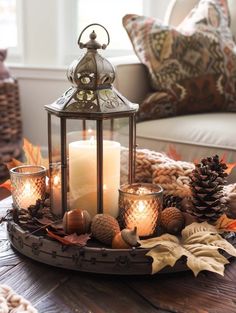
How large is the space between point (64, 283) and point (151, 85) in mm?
1257

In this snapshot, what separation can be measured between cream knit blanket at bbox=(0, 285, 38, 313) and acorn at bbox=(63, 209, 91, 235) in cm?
15

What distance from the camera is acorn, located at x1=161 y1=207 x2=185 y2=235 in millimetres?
864

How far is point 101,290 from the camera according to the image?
0.74 meters

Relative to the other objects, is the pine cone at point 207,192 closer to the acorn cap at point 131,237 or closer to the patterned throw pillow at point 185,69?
the acorn cap at point 131,237

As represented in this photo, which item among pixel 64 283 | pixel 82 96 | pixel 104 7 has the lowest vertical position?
pixel 64 283

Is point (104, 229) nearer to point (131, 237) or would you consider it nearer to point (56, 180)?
point (131, 237)

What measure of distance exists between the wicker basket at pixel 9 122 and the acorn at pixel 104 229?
1.82 metres

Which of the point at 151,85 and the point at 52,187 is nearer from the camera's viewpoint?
the point at 52,187

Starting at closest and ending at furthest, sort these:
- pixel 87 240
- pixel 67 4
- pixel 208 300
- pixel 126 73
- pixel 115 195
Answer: pixel 208 300 → pixel 87 240 → pixel 115 195 → pixel 126 73 → pixel 67 4

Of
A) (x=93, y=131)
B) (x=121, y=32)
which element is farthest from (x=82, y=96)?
(x=121, y=32)

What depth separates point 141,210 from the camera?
0.85m

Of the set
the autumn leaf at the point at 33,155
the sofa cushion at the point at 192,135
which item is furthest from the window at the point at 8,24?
the autumn leaf at the point at 33,155

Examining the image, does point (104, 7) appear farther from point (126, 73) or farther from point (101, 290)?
point (101, 290)

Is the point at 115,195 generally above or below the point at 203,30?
below
